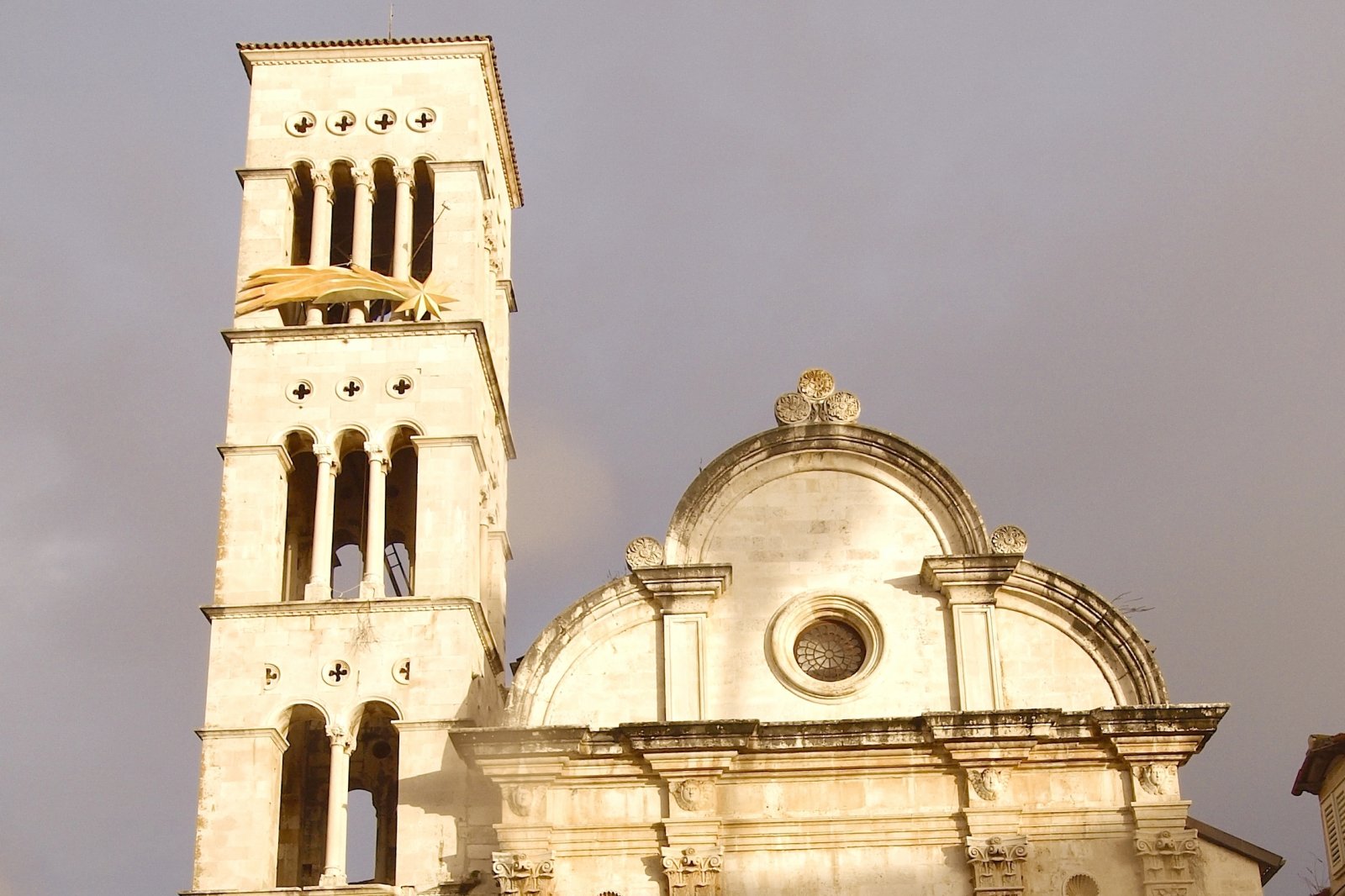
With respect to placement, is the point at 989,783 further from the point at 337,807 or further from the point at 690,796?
the point at 337,807

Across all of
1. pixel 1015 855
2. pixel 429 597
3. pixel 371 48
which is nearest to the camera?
pixel 1015 855

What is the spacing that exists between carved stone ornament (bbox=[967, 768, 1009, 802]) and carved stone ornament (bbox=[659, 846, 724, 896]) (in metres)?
4.01

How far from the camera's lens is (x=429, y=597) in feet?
103

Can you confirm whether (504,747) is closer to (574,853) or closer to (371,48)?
(574,853)

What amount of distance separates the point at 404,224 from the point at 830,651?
1097 centimetres

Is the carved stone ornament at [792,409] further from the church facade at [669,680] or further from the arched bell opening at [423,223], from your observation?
the arched bell opening at [423,223]

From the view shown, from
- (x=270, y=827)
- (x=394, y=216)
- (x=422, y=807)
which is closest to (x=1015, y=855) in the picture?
(x=422, y=807)

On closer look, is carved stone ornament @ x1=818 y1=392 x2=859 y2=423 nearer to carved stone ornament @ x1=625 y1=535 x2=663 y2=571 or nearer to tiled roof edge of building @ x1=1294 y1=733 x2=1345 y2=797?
carved stone ornament @ x1=625 y1=535 x2=663 y2=571

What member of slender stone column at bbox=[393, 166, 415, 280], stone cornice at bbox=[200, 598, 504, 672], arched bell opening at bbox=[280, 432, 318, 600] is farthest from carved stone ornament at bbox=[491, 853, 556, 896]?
slender stone column at bbox=[393, 166, 415, 280]

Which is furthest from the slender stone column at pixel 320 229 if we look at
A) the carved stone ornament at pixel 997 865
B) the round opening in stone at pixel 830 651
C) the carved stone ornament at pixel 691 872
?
the carved stone ornament at pixel 997 865

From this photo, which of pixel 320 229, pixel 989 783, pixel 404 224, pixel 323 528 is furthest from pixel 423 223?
pixel 989 783

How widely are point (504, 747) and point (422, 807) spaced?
167 cm

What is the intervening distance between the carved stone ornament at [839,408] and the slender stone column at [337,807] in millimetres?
9188

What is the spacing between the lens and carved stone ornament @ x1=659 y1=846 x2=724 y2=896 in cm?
2875
